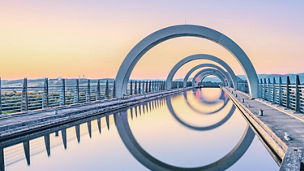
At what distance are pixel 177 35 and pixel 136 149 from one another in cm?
1258

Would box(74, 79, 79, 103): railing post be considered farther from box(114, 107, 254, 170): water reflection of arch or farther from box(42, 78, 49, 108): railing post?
box(114, 107, 254, 170): water reflection of arch

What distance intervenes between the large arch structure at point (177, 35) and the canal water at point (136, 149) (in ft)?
29.0

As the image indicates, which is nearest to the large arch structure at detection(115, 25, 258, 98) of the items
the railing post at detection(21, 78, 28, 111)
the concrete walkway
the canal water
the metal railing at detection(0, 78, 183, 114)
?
the metal railing at detection(0, 78, 183, 114)

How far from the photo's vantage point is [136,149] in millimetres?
5664

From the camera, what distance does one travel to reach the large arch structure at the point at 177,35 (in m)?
16.2

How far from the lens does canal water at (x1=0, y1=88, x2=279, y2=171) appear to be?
177 inches

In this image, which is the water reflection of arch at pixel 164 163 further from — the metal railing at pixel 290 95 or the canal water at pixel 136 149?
the metal railing at pixel 290 95

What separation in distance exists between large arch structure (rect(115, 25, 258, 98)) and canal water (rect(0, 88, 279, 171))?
8830mm

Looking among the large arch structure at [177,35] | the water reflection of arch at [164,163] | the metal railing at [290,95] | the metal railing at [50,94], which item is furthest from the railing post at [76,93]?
the metal railing at [290,95]

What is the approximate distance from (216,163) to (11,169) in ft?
11.4

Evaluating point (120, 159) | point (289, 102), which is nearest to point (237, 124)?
point (289, 102)

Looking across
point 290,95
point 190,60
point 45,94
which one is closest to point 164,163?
point 290,95

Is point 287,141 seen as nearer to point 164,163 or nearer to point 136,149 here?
point 164,163

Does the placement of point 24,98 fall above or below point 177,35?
below
